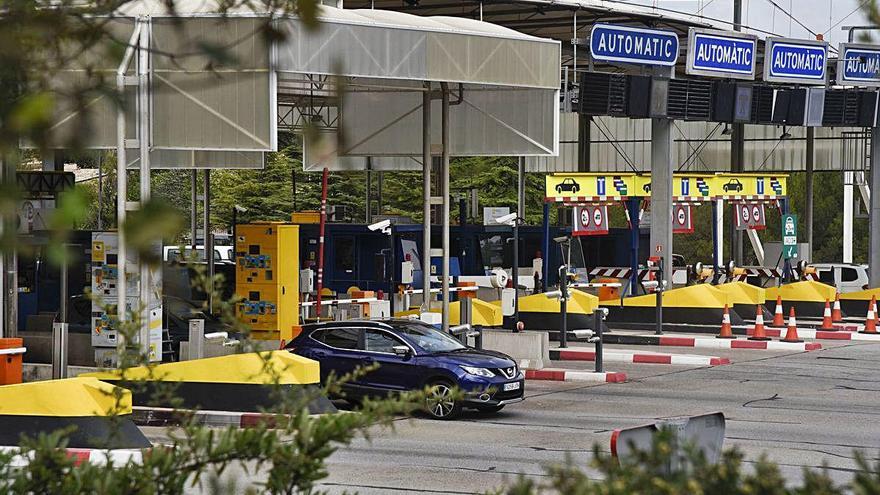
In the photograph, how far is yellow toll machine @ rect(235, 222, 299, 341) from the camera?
24.6 m

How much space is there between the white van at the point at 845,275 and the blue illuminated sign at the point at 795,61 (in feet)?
34.1

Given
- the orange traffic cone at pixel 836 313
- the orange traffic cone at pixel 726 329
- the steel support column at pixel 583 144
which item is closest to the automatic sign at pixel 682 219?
the orange traffic cone at pixel 836 313

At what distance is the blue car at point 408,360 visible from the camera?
19.5m

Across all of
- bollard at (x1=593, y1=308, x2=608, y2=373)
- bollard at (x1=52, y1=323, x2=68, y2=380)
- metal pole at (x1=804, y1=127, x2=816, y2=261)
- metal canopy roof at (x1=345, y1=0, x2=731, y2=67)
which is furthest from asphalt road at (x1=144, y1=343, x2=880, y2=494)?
metal pole at (x1=804, y1=127, x2=816, y2=261)

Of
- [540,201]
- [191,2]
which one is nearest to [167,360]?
[191,2]

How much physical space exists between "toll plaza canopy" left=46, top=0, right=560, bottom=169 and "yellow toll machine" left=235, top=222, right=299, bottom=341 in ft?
8.84

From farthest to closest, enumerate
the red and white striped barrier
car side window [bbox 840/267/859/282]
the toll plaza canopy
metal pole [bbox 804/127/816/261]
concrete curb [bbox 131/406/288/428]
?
metal pole [bbox 804/127/816/261] < car side window [bbox 840/267/859/282] < the red and white striped barrier < the toll plaza canopy < concrete curb [bbox 131/406/288/428]

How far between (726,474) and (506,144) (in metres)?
23.5

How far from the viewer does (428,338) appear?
2048 cm

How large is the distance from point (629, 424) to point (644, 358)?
31.0ft

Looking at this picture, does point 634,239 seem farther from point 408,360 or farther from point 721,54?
point 408,360

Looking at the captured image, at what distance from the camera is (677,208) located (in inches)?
1642

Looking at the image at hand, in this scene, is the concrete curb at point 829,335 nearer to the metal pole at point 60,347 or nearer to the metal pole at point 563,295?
the metal pole at point 563,295

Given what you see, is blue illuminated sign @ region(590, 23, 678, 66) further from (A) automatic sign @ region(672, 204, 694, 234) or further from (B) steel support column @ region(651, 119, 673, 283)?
(A) automatic sign @ region(672, 204, 694, 234)
